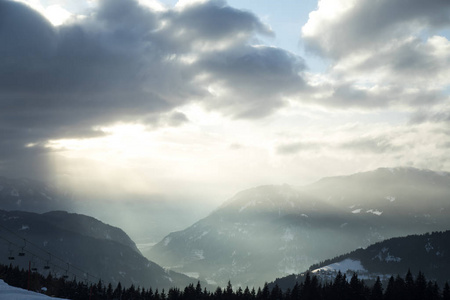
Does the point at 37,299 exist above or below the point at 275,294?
above

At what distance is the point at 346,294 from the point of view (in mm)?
177750

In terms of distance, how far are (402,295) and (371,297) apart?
12.6 meters

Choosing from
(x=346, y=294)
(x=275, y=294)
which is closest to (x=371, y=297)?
(x=346, y=294)

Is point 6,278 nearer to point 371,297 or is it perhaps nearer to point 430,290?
point 371,297

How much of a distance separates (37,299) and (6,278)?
190047 mm

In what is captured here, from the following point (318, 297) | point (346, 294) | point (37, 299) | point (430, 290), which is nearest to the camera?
point (37, 299)

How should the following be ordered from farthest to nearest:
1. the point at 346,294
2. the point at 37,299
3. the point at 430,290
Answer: the point at 346,294 < the point at 430,290 < the point at 37,299

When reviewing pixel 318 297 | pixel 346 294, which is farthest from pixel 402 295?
pixel 318 297

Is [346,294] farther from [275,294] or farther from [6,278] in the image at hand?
[6,278]

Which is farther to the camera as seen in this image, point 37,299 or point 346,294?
point 346,294

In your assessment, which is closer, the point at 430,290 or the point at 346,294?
the point at 430,290

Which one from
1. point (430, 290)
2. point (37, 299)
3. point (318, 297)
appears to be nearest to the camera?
point (37, 299)

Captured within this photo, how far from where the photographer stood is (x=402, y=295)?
16950 cm

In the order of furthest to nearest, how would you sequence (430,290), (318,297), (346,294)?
(318,297), (346,294), (430,290)
